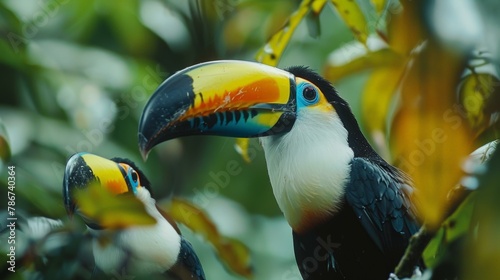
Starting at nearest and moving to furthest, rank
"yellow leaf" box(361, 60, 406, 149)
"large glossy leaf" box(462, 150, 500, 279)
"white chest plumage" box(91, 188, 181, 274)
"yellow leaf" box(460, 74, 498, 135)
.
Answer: "large glossy leaf" box(462, 150, 500, 279) → "yellow leaf" box(460, 74, 498, 135) → "yellow leaf" box(361, 60, 406, 149) → "white chest plumage" box(91, 188, 181, 274)

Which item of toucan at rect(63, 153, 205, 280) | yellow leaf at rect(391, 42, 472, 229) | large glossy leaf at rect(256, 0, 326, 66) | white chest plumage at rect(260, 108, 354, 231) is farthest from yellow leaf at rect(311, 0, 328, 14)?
toucan at rect(63, 153, 205, 280)

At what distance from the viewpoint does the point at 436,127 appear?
2.86 ft

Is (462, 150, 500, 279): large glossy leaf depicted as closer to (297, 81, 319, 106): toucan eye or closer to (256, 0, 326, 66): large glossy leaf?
(256, 0, 326, 66): large glossy leaf

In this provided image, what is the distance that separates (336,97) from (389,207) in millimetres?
266

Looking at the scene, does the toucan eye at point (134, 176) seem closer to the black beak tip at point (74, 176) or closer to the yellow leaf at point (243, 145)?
the black beak tip at point (74, 176)

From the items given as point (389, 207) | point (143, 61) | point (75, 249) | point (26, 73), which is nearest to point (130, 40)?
point (143, 61)

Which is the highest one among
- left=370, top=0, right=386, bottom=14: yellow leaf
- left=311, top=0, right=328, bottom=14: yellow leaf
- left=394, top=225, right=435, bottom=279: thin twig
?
left=370, top=0, right=386, bottom=14: yellow leaf

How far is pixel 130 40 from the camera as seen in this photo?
208cm

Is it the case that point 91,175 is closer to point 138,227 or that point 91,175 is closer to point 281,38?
point 138,227

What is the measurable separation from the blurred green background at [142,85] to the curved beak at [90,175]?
0.05 m

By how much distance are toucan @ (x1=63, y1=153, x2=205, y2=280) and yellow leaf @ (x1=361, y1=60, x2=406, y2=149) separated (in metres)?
0.52

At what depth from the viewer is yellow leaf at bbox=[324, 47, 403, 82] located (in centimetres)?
135

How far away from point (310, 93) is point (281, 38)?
178mm

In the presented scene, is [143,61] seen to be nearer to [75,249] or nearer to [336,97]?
[336,97]
